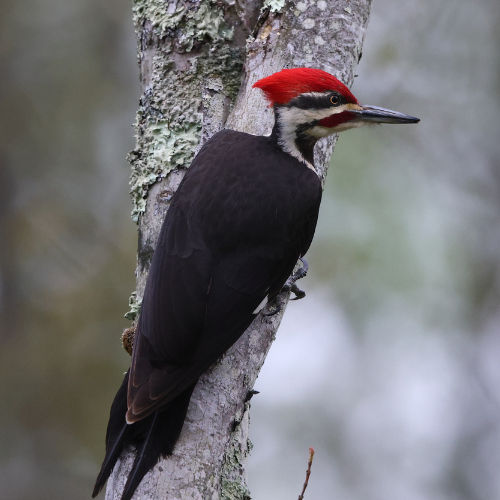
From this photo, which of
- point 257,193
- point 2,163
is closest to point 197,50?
point 257,193

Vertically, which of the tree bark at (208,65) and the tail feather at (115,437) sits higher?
the tree bark at (208,65)

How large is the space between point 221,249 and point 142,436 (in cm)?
56

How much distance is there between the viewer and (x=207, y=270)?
2.23 meters

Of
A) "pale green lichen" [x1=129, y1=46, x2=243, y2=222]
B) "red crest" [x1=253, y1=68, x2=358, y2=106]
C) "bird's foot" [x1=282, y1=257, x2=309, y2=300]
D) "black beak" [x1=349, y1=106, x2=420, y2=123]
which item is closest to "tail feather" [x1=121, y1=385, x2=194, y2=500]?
"bird's foot" [x1=282, y1=257, x2=309, y2=300]

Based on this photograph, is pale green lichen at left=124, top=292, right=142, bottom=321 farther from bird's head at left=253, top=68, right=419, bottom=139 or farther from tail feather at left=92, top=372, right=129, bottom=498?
bird's head at left=253, top=68, right=419, bottom=139

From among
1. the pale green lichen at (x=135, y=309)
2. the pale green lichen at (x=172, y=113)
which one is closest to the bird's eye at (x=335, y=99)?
the pale green lichen at (x=172, y=113)

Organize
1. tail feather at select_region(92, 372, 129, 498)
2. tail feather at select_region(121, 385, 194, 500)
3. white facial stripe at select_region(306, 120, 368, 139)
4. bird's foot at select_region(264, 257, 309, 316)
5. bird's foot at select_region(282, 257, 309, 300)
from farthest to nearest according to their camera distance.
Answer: white facial stripe at select_region(306, 120, 368, 139) → bird's foot at select_region(282, 257, 309, 300) → bird's foot at select_region(264, 257, 309, 316) → tail feather at select_region(92, 372, 129, 498) → tail feather at select_region(121, 385, 194, 500)

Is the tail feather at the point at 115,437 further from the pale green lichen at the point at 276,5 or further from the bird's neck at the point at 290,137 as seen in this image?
the pale green lichen at the point at 276,5

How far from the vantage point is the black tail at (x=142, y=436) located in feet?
6.34

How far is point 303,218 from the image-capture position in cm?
238

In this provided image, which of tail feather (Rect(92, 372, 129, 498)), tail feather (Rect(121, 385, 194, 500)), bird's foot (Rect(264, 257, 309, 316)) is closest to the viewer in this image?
tail feather (Rect(121, 385, 194, 500))

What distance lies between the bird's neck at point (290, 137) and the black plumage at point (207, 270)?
0.07 ft

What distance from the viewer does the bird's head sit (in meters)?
2.42

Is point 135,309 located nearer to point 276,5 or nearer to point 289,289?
point 289,289
